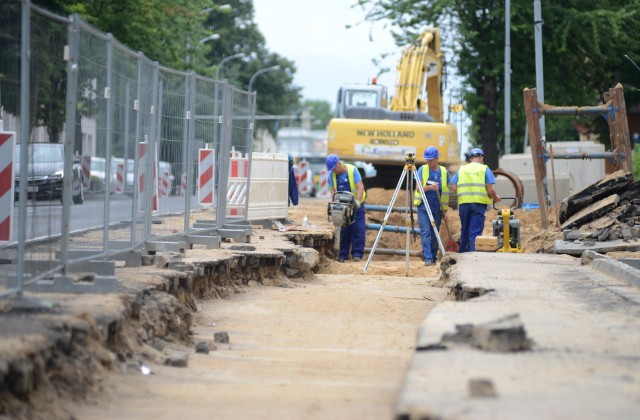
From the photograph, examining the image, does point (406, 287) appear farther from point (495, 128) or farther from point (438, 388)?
point (495, 128)

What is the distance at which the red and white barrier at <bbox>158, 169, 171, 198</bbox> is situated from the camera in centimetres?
1496

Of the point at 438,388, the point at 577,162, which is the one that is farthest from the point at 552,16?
the point at 438,388

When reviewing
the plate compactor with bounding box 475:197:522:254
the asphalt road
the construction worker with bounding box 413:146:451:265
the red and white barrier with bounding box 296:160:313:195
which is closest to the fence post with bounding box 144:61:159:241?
the asphalt road

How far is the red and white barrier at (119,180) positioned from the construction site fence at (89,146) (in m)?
0.02

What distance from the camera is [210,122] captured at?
55.7 feet

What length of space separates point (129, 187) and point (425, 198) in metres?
7.93

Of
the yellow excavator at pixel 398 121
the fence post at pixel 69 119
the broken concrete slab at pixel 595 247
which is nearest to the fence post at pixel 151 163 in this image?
the fence post at pixel 69 119

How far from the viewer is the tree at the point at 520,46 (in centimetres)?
4038

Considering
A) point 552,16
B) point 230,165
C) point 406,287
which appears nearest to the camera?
point 406,287

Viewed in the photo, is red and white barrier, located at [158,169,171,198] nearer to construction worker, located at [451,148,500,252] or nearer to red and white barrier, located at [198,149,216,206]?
red and white barrier, located at [198,149,216,206]

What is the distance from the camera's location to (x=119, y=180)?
1227 cm

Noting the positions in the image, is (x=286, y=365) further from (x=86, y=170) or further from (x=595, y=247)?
(x=595, y=247)

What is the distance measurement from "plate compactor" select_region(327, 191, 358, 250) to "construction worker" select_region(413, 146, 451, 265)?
1126 millimetres

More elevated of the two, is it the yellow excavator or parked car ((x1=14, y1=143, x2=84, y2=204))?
the yellow excavator
